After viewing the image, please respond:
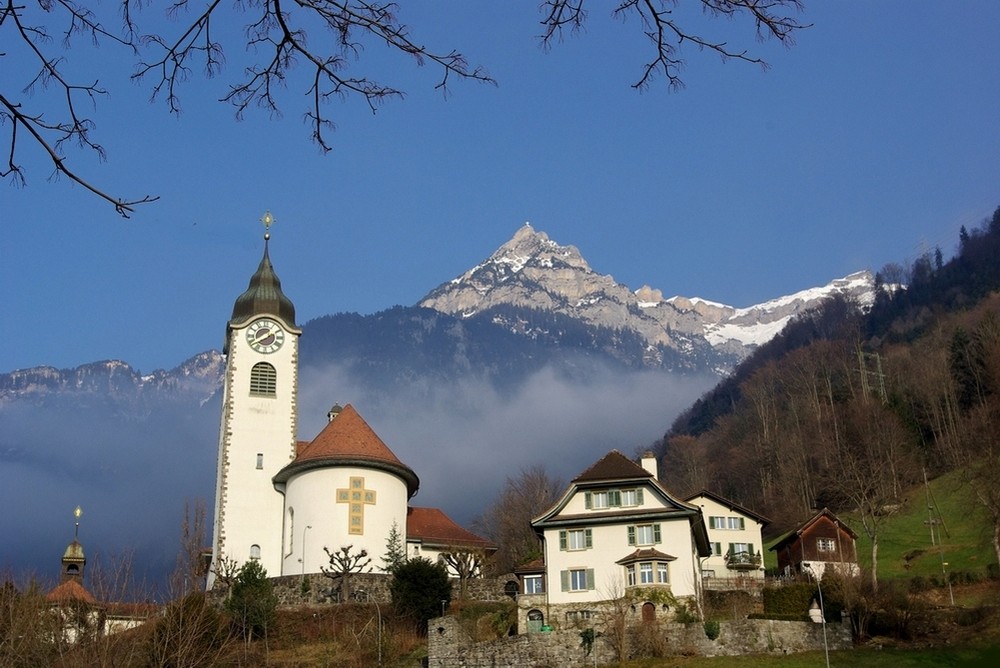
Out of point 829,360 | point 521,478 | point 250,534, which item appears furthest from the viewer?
point 829,360

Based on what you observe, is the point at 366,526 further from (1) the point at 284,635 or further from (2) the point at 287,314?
(2) the point at 287,314

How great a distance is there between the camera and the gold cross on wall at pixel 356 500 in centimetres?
5228

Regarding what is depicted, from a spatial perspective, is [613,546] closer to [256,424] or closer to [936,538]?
[256,424]

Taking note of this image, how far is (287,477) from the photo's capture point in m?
55.2

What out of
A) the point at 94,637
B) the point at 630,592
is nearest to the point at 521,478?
the point at 630,592

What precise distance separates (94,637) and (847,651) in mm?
23711

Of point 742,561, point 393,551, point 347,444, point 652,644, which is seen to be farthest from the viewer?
point 742,561

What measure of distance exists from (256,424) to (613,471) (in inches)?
802

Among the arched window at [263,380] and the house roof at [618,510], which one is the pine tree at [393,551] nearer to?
the house roof at [618,510]

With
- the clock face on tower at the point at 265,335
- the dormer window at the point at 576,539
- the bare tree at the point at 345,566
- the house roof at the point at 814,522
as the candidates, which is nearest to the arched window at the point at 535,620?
the dormer window at the point at 576,539

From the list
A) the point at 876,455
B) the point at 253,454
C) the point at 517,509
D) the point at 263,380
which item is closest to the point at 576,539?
the point at 253,454

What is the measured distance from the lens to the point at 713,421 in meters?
138

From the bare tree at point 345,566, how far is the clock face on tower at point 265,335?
13.2 m

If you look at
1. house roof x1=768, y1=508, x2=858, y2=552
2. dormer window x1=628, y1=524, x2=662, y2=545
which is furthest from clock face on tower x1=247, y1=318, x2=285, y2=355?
house roof x1=768, y1=508, x2=858, y2=552
